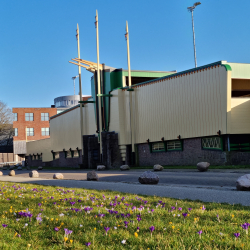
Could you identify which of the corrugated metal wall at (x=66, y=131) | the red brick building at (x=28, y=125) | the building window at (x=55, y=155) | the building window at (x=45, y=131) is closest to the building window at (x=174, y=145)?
the corrugated metal wall at (x=66, y=131)

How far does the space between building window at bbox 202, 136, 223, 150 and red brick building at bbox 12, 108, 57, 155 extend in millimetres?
66880

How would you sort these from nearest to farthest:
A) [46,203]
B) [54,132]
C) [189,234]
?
1. [189,234]
2. [46,203]
3. [54,132]

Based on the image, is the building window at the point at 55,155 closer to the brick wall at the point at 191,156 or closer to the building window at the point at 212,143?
the brick wall at the point at 191,156

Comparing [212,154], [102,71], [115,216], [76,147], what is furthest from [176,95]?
[115,216]

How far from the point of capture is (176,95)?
34156 millimetres

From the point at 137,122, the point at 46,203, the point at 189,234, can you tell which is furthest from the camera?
the point at 137,122

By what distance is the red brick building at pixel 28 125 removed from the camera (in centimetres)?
9012

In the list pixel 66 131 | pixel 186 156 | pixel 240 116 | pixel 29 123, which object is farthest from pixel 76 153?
pixel 29 123

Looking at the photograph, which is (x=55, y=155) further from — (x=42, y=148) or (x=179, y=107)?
(x=179, y=107)

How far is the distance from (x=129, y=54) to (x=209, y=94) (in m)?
15.6

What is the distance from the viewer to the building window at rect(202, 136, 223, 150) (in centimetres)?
2994

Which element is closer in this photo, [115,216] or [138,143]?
[115,216]

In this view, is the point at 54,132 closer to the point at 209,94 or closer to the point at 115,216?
the point at 209,94

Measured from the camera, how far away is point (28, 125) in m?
91.0
